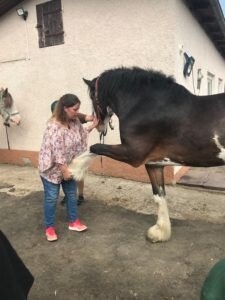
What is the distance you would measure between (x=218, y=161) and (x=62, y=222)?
2.31 m

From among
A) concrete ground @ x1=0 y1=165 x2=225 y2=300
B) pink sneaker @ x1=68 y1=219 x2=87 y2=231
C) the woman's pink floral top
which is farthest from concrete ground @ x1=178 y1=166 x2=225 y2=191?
the woman's pink floral top

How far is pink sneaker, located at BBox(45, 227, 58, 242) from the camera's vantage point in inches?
172

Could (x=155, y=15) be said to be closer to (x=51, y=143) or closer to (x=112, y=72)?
(x=112, y=72)

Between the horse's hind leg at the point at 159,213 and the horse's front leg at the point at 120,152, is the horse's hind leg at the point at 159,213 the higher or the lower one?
the lower one

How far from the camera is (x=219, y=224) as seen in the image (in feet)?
15.4

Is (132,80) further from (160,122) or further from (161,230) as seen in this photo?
(161,230)

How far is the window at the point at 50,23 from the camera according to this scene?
7348mm

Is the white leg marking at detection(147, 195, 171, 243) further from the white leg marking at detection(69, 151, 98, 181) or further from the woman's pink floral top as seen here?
the woman's pink floral top

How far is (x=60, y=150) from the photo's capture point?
161 inches

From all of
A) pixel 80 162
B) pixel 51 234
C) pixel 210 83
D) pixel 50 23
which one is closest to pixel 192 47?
pixel 50 23

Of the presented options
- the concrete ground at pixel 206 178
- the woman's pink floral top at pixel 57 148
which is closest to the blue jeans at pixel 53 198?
the woman's pink floral top at pixel 57 148

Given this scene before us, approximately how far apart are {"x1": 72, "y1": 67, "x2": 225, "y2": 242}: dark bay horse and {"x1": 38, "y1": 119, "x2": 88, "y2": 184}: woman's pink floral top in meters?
0.31

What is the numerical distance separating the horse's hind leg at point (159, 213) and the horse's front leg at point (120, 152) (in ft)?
1.36

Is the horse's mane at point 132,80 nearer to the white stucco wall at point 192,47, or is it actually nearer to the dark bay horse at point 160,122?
the dark bay horse at point 160,122
